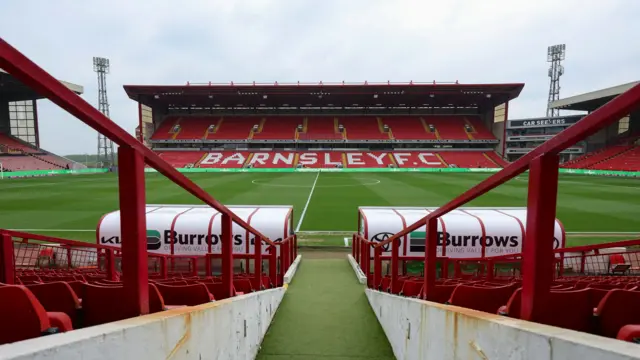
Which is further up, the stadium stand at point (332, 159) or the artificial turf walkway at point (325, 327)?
the stadium stand at point (332, 159)

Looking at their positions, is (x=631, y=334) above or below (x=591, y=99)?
below

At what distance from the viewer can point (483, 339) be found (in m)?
1.60

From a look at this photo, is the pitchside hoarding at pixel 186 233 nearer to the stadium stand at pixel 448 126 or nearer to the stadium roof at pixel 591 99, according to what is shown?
the stadium roof at pixel 591 99

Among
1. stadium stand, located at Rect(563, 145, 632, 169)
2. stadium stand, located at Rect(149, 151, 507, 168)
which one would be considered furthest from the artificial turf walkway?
stadium stand, located at Rect(563, 145, 632, 169)

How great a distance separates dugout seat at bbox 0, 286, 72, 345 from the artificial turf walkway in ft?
7.84

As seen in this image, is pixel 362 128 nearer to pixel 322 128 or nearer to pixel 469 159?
pixel 322 128

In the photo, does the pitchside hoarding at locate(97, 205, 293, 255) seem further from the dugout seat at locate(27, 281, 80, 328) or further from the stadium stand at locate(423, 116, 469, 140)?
the stadium stand at locate(423, 116, 469, 140)

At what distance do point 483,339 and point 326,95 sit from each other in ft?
162

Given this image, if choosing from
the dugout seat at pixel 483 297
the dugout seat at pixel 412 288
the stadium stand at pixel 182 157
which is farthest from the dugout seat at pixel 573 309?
the stadium stand at pixel 182 157

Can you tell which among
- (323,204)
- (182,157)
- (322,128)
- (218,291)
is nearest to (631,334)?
(218,291)

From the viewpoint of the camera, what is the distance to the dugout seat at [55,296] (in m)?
1.77

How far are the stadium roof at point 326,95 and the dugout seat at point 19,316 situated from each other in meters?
46.5

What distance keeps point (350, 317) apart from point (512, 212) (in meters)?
5.98

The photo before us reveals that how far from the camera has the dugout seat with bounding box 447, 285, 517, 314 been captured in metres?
2.25
